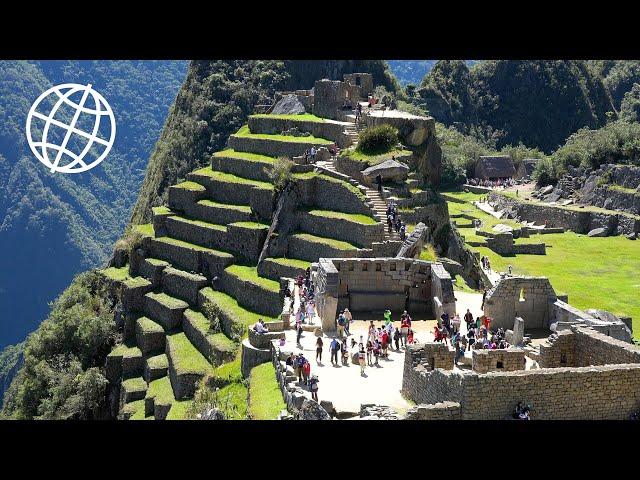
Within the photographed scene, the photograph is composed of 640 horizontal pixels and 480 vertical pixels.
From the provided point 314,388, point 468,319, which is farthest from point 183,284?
point 314,388

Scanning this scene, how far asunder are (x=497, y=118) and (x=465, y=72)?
22.3ft

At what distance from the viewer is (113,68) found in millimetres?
131625

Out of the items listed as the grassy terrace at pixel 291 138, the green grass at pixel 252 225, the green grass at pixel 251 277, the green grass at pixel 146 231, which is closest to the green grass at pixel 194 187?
the green grass at pixel 146 231

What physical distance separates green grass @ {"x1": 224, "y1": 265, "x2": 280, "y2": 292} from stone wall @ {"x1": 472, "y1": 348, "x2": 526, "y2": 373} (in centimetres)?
1738

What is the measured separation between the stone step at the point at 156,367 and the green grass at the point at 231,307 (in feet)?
9.34

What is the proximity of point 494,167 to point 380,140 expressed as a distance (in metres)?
50.4

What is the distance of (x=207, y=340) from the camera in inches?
1375

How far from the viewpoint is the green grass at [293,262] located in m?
35.1

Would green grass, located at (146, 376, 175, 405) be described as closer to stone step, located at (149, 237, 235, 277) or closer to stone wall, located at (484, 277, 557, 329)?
stone step, located at (149, 237, 235, 277)

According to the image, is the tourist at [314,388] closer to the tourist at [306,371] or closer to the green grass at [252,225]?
the tourist at [306,371]

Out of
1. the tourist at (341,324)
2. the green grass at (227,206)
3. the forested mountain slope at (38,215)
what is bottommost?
the forested mountain slope at (38,215)

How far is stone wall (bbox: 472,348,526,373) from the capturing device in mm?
17781

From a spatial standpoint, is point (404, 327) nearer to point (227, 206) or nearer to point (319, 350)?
point (319, 350)
